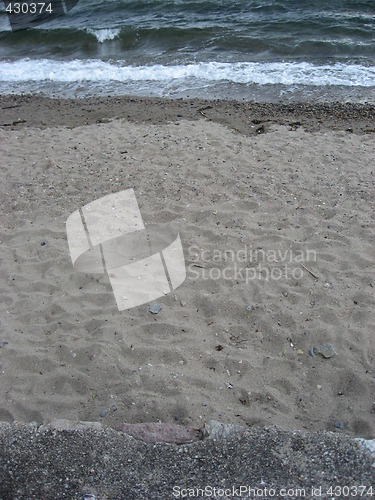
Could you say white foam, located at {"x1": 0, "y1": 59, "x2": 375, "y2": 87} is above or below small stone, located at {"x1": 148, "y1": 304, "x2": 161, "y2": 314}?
above

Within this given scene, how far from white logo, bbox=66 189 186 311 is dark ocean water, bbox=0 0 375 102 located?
4080mm

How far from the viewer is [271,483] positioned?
2.34m

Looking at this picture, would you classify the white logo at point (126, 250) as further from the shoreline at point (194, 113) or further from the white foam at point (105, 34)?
the white foam at point (105, 34)

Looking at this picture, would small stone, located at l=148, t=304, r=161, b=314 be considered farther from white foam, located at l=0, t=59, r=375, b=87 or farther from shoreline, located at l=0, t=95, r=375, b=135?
white foam, located at l=0, t=59, r=375, b=87

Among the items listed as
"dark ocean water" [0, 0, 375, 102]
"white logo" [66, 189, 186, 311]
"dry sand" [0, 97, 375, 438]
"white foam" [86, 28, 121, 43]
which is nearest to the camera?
"dry sand" [0, 97, 375, 438]

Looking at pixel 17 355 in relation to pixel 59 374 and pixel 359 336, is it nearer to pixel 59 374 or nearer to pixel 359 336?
pixel 59 374

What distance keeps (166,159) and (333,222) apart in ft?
6.99

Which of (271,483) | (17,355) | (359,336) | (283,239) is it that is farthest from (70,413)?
(283,239)

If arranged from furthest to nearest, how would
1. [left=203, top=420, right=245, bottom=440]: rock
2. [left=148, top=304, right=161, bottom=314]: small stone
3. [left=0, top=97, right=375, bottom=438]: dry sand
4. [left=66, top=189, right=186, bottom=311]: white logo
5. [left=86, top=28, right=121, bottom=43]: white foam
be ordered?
[left=86, top=28, right=121, bottom=43]: white foam
[left=66, top=189, right=186, bottom=311]: white logo
[left=148, top=304, right=161, bottom=314]: small stone
[left=0, top=97, right=375, bottom=438]: dry sand
[left=203, top=420, right=245, bottom=440]: rock

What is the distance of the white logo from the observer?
12.4ft

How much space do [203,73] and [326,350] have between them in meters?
6.94

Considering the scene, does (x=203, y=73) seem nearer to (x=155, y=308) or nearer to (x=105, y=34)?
(x=105, y=34)

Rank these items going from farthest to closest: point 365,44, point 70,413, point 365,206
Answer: point 365,44, point 365,206, point 70,413

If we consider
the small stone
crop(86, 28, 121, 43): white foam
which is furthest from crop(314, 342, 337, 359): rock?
crop(86, 28, 121, 43): white foam
